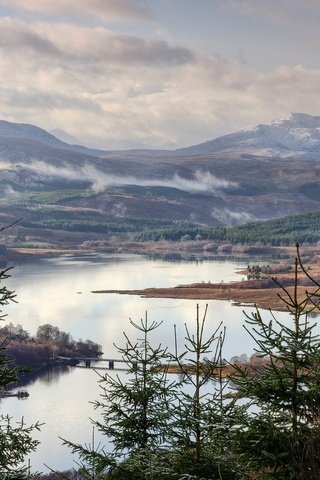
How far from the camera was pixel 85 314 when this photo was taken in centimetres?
9362

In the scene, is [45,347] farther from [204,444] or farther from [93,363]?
[204,444]

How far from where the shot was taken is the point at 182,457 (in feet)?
29.5

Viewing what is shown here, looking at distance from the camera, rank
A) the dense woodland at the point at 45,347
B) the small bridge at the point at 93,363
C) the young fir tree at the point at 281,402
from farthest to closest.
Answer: the dense woodland at the point at 45,347 < the small bridge at the point at 93,363 < the young fir tree at the point at 281,402

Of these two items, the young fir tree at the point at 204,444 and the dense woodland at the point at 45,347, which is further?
the dense woodland at the point at 45,347

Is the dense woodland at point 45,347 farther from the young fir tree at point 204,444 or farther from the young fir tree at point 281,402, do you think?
the young fir tree at point 281,402

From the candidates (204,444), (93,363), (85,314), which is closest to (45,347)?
(93,363)

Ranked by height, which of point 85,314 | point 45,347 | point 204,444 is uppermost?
point 204,444

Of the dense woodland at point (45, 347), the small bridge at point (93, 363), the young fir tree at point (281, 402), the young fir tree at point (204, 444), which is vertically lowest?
the small bridge at point (93, 363)

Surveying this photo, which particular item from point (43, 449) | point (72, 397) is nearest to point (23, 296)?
point (72, 397)

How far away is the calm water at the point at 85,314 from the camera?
48.8 m

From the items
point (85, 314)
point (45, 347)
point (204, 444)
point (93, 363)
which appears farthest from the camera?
point (85, 314)

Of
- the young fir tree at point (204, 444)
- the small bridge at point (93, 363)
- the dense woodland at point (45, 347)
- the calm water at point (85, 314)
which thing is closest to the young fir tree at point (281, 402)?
the young fir tree at point (204, 444)

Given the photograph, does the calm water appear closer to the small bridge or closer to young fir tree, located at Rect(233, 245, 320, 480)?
the small bridge

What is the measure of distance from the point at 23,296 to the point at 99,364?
3950 centimetres
